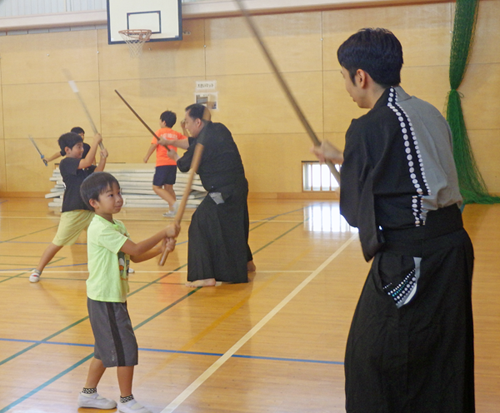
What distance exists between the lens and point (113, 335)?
270 centimetres

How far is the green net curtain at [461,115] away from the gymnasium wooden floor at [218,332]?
2.91 m

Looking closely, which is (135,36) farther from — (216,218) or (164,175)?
(216,218)

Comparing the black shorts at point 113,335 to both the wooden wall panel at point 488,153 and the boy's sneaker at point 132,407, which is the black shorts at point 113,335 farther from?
the wooden wall panel at point 488,153

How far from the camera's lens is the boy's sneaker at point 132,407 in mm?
2676

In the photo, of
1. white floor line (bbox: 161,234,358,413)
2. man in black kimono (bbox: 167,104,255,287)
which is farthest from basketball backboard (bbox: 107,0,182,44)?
white floor line (bbox: 161,234,358,413)

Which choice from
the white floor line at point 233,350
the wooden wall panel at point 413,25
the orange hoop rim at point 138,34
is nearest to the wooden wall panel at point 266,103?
the wooden wall panel at point 413,25

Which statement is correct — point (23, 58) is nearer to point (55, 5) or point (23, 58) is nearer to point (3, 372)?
point (55, 5)

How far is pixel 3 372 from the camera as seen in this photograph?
10.5 feet

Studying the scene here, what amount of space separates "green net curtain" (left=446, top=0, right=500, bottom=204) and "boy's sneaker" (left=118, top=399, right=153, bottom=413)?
7.79 m

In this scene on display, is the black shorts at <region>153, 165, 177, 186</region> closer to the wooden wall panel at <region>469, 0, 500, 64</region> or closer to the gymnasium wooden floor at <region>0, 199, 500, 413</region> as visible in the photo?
the gymnasium wooden floor at <region>0, 199, 500, 413</region>

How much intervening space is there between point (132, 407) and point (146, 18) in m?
9.13

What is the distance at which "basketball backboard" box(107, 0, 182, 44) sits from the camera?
1062 centimetres

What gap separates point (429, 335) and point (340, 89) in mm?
9083

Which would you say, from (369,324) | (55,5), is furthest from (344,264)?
(55,5)
